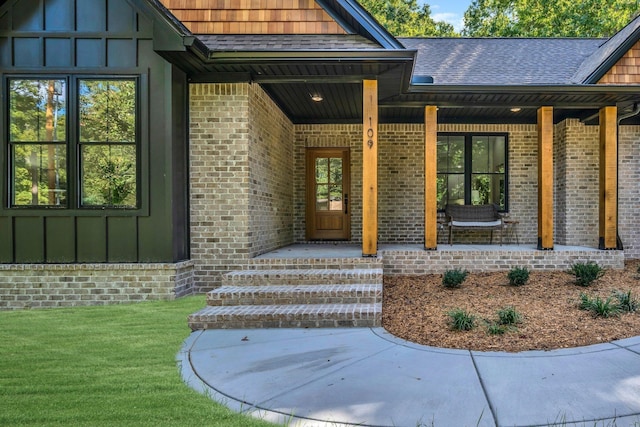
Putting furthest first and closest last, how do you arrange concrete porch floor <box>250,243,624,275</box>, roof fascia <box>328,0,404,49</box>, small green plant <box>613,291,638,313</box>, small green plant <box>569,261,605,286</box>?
1. concrete porch floor <box>250,243,624,275</box>
2. roof fascia <box>328,0,404,49</box>
3. small green plant <box>569,261,605,286</box>
4. small green plant <box>613,291,638,313</box>

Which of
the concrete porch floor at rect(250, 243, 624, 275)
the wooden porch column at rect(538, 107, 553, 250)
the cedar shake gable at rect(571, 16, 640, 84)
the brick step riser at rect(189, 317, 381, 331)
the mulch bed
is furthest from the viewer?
the cedar shake gable at rect(571, 16, 640, 84)

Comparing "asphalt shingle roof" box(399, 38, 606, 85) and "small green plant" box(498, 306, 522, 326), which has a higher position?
"asphalt shingle roof" box(399, 38, 606, 85)

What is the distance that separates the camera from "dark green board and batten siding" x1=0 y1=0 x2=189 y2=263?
5.57m

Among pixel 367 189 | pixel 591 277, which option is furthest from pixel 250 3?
pixel 591 277

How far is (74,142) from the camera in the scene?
555 centimetres

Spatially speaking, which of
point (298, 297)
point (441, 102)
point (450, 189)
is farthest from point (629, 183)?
point (298, 297)

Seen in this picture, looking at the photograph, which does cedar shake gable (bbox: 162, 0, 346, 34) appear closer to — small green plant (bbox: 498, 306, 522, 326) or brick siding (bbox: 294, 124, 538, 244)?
brick siding (bbox: 294, 124, 538, 244)

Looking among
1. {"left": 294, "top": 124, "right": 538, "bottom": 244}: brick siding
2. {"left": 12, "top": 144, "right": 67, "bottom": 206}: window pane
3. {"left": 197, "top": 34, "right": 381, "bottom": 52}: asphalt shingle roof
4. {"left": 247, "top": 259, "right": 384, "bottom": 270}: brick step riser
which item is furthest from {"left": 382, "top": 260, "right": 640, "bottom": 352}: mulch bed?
{"left": 12, "top": 144, "right": 67, "bottom": 206}: window pane

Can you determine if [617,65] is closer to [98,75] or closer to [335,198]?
[335,198]

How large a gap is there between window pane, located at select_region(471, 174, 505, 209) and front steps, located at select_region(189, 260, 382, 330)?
179 inches

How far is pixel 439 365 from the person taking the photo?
3.13 m

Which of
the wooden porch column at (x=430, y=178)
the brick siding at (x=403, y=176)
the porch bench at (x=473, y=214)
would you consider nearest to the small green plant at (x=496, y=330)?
the wooden porch column at (x=430, y=178)

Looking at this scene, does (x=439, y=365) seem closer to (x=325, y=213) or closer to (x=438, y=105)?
(x=438, y=105)

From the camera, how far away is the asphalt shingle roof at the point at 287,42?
598 cm
